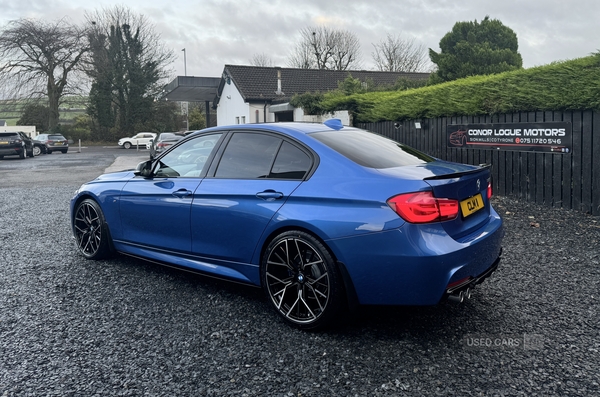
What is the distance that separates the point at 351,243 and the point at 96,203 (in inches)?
129

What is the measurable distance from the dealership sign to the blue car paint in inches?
175

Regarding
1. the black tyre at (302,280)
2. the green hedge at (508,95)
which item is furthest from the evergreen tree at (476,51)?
the black tyre at (302,280)

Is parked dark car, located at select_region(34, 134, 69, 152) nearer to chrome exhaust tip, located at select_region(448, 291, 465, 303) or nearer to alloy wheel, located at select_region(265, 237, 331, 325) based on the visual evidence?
alloy wheel, located at select_region(265, 237, 331, 325)

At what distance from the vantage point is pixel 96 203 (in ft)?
17.7

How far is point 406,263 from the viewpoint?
10.3 feet

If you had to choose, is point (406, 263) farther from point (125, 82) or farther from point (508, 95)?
point (125, 82)

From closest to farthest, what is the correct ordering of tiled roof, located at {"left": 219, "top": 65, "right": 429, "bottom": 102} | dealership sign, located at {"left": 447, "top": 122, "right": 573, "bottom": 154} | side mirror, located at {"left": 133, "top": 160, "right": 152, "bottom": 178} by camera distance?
1. side mirror, located at {"left": 133, "top": 160, "right": 152, "bottom": 178}
2. dealership sign, located at {"left": 447, "top": 122, "right": 573, "bottom": 154}
3. tiled roof, located at {"left": 219, "top": 65, "right": 429, "bottom": 102}

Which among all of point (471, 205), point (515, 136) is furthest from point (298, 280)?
point (515, 136)

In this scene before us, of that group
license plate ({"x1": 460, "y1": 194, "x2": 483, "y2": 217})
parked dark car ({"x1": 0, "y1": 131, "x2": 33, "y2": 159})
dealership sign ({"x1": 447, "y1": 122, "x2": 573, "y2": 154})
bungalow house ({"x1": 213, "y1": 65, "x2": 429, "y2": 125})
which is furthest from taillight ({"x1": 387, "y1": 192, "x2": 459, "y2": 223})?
parked dark car ({"x1": 0, "y1": 131, "x2": 33, "y2": 159})

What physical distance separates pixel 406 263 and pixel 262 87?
88.0 ft

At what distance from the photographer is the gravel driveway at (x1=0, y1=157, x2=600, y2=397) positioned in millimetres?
2895

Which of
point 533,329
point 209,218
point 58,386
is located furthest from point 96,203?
point 533,329

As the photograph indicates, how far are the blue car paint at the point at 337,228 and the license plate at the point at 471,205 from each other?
0.26 ft

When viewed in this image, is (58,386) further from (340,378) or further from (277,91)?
(277,91)
